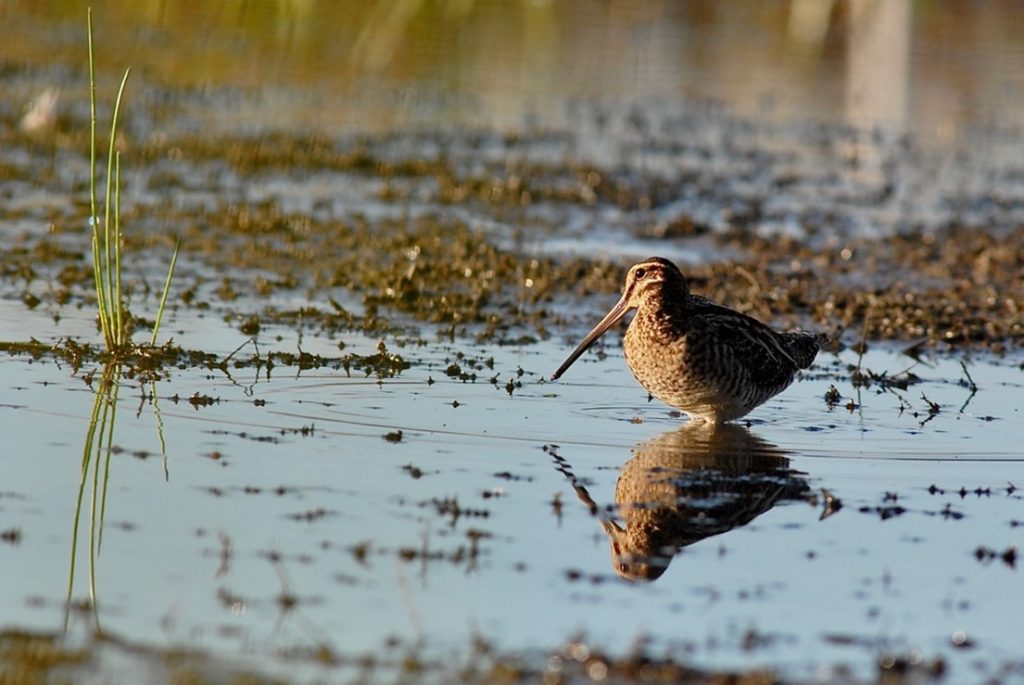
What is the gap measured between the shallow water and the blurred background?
0.16m

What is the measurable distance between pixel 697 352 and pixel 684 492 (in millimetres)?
1356

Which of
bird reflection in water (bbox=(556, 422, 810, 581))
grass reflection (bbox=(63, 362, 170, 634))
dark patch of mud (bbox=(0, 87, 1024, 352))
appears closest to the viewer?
grass reflection (bbox=(63, 362, 170, 634))

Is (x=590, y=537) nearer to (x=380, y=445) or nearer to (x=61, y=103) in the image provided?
(x=380, y=445)

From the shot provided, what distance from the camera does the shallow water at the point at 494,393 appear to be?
5.24 meters

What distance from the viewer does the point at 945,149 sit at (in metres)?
16.7

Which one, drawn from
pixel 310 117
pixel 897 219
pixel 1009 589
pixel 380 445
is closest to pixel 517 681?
pixel 1009 589

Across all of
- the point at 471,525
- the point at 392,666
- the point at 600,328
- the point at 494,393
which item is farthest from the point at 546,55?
Answer: the point at 392,666

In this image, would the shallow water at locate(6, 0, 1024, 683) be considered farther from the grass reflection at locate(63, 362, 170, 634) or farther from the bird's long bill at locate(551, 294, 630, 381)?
the bird's long bill at locate(551, 294, 630, 381)

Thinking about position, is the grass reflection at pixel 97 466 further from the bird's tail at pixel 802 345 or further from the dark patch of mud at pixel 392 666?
the bird's tail at pixel 802 345

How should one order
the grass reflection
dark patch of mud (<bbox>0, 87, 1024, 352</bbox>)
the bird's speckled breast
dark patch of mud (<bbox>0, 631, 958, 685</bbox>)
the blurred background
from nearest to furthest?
dark patch of mud (<bbox>0, 631, 958, 685</bbox>), the grass reflection, the bird's speckled breast, dark patch of mud (<bbox>0, 87, 1024, 352</bbox>), the blurred background

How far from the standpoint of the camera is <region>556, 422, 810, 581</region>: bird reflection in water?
604 centimetres

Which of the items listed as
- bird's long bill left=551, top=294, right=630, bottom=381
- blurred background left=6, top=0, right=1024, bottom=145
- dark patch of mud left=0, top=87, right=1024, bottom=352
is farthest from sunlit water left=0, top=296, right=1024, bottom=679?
blurred background left=6, top=0, right=1024, bottom=145

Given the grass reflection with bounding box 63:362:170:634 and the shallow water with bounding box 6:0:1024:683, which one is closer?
the shallow water with bounding box 6:0:1024:683

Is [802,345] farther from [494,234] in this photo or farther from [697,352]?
[494,234]
